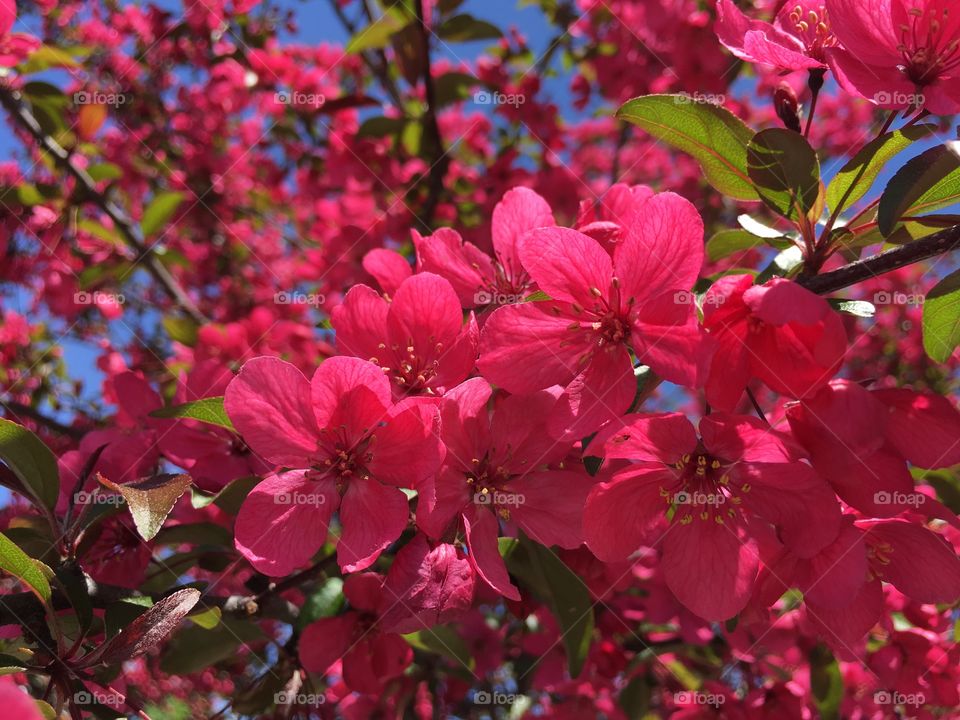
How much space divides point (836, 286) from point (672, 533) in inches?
20.3

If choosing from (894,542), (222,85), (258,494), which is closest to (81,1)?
(222,85)

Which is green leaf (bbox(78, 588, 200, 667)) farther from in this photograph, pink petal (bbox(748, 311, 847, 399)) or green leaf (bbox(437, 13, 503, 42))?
green leaf (bbox(437, 13, 503, 42))

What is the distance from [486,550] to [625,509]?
0.25 meters

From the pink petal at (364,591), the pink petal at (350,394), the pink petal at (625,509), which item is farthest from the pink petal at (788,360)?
the pink petal at (364,591)

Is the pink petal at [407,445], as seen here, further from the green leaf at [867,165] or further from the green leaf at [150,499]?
the green leaf at [867,165]

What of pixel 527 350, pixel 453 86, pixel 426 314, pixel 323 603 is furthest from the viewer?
pixel 453 86

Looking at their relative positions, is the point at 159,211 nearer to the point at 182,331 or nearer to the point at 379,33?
the point at 182,331

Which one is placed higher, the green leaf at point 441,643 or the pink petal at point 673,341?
the pink petal at point 673,341

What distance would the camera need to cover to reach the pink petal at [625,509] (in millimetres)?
1179

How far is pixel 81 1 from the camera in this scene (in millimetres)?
4828

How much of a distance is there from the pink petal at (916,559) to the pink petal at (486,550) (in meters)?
0.61

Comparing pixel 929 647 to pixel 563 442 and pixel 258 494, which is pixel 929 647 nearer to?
pixel 563 442

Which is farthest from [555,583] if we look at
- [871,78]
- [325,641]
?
[871,78]

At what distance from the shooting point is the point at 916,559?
1267 millimetres
